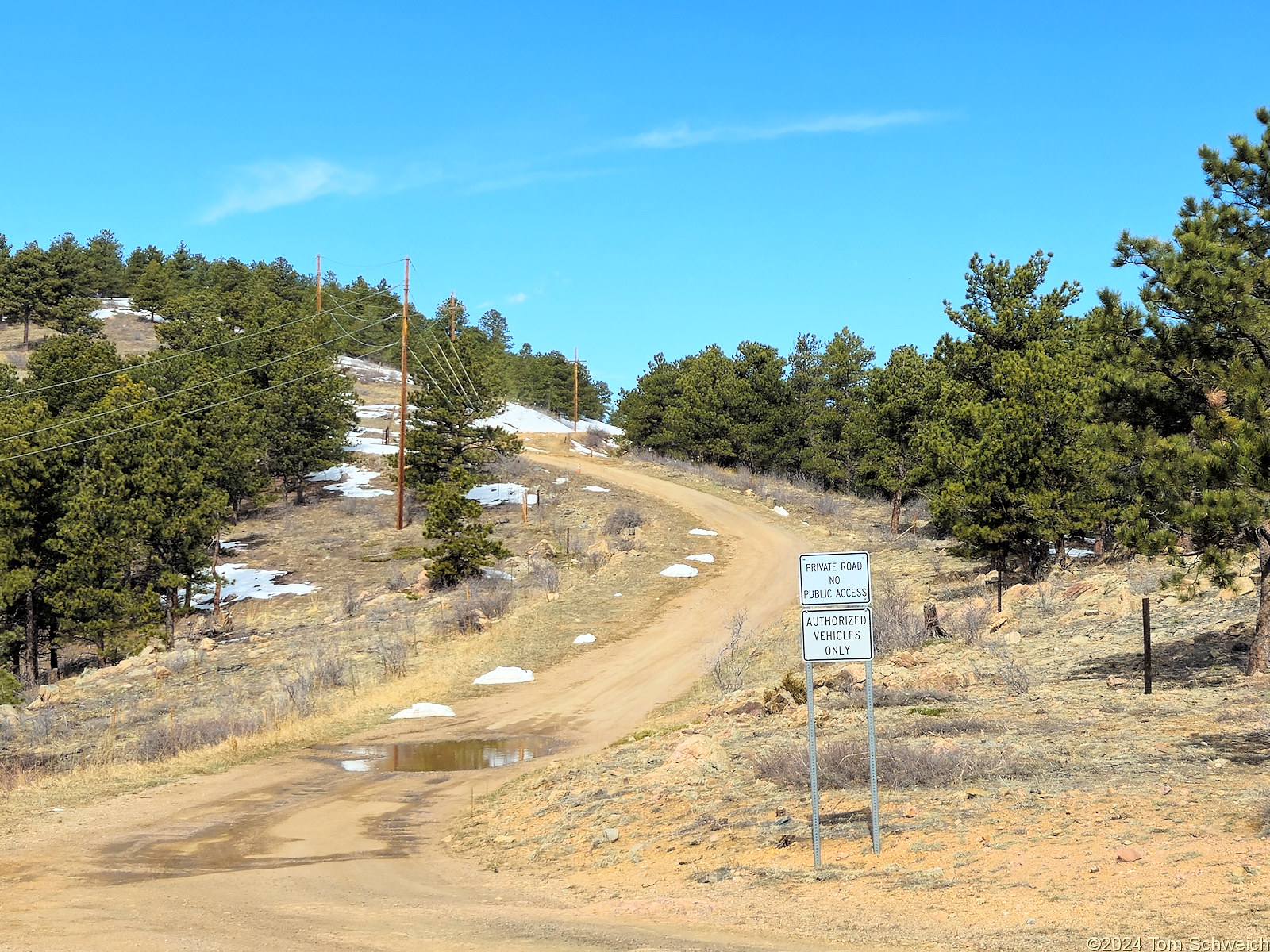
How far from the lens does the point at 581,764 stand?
16125mm

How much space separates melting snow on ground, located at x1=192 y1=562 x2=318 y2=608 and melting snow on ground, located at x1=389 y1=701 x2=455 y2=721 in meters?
19.8

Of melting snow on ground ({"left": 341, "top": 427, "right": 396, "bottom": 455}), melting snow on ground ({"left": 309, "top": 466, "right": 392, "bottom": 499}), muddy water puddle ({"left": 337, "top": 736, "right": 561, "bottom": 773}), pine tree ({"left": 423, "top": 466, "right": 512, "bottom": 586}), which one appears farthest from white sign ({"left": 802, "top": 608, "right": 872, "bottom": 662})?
melting snow on ground ({"left": 341, "top": 427, "right": 396, "bottom": 455})

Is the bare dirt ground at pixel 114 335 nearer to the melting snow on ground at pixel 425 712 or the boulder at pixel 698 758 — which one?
the melting snow on ground at pixel 425 712

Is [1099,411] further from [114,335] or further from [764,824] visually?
[114,335]

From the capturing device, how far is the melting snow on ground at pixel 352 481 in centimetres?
6016

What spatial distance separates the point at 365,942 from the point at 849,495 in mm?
54881

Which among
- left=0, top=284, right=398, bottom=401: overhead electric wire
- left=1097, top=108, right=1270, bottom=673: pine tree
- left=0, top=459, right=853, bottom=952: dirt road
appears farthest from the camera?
left=0, top=284, right=398, bottom=401: overhead electric wire

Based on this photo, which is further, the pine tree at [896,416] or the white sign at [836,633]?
the pine tree at [896,416]

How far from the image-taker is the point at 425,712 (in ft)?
78.8

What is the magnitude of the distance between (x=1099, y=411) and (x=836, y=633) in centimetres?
937

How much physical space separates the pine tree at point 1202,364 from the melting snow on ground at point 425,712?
48.5 feet

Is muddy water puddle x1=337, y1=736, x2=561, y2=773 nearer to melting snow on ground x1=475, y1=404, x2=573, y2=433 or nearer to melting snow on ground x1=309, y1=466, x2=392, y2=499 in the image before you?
melting snow on ground x1=309, y1=466, x2=392, y2=499

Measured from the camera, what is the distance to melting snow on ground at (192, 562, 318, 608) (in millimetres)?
43375

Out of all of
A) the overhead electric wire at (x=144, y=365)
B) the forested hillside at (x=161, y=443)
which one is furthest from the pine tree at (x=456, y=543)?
the overhead electric wire at (x=144, y=365)
